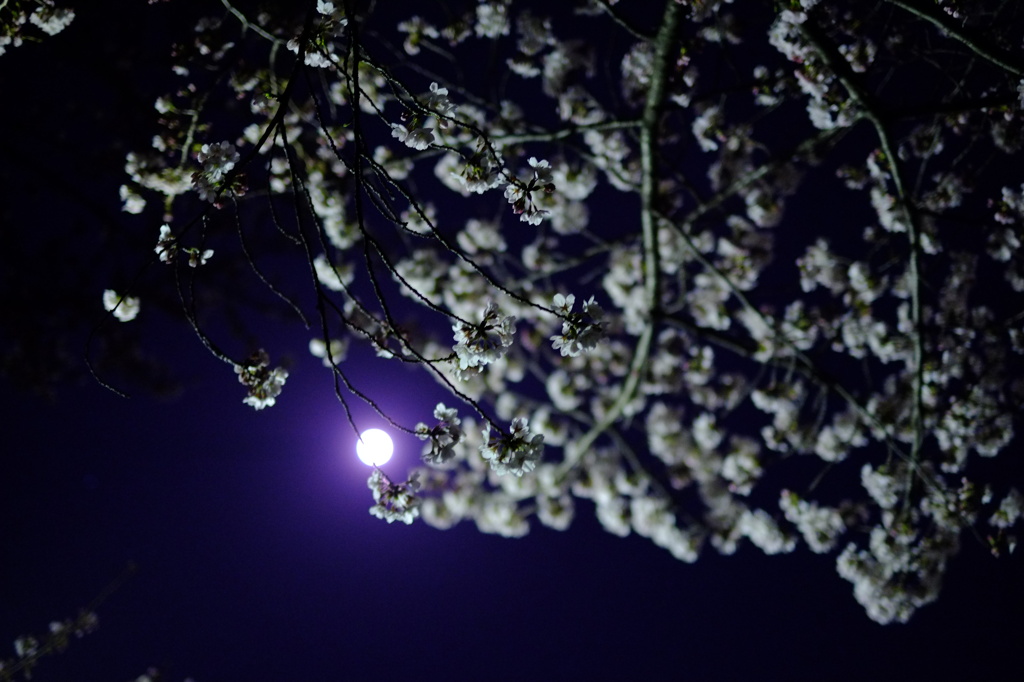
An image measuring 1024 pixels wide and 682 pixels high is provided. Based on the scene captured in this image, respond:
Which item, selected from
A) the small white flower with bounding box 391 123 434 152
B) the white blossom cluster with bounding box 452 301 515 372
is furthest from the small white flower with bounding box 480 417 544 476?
the small white flower with bounding box 391 123 434 152

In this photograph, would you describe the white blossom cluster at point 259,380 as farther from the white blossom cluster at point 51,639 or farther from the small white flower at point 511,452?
the white blossom cluster at point 51,639

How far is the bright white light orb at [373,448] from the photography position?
234 cm

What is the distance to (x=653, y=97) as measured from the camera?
338 centimetres

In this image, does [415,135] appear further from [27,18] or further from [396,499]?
[27,18]

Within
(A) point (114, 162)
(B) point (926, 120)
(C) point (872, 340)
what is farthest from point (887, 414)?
(A) point (114, 162)

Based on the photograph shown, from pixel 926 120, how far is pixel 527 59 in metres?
3.29

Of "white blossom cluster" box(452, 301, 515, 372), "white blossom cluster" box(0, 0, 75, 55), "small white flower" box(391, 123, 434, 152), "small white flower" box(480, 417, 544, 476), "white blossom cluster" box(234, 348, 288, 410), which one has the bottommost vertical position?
"small white flower" box(480, 417, 544, 476)

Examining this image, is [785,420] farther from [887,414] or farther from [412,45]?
[412,45]

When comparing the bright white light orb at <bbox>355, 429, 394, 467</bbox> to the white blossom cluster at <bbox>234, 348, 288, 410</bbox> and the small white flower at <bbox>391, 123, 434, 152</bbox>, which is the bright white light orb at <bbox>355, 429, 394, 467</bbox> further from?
the small white flower at <bbox>391, 123, 434, 152</bbox>

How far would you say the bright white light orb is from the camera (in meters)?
2.34

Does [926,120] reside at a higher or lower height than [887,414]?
higher

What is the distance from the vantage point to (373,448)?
2520 mm

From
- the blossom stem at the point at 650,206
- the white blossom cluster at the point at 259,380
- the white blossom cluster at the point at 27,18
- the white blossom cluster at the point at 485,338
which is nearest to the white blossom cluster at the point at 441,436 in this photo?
the white blossom cluster at the point at 485,338

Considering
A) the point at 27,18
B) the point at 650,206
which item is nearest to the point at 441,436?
the point at 650,206
